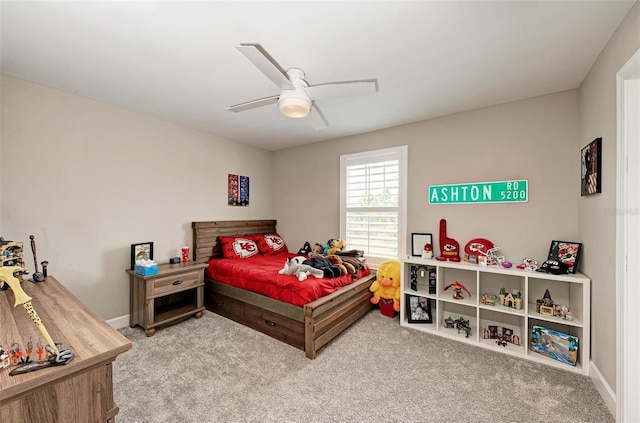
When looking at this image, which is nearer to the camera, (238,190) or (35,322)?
(35,322)

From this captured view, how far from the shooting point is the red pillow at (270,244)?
4.12 metres

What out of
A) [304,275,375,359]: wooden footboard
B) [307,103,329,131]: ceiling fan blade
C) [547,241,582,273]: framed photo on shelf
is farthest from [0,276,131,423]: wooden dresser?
[547,241,582,273]: framed photo on shelf

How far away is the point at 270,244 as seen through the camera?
4.27 metres

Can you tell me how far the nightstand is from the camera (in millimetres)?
2700

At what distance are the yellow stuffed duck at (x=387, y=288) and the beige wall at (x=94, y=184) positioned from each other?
2.56 meters

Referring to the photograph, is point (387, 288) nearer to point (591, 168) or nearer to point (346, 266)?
point (346, 266)

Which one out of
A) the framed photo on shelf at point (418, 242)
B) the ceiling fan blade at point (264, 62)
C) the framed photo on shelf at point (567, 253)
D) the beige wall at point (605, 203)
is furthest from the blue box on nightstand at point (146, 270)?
the framed photo on shelf at point (567, 253)

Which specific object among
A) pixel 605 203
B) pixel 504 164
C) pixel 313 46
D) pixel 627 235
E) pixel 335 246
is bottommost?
pixel 335 246

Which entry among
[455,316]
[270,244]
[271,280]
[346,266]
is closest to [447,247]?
[455,316]

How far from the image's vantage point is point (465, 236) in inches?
117

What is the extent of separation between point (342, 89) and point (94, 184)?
2709 mm

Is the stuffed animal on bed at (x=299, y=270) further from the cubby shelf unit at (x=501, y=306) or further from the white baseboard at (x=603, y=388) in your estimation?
the white baseboard at (x=603, y=388)

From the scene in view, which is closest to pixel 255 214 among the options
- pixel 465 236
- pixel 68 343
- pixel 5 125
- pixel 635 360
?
pixel 5 125

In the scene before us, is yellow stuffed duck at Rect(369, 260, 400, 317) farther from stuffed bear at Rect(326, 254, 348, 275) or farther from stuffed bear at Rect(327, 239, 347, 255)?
stuffed bear at Rect(327, 239, 347, 255)
